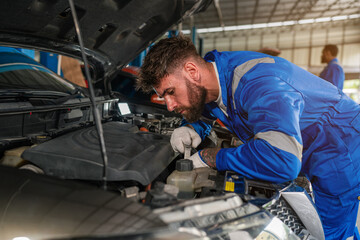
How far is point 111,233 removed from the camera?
1.80ft

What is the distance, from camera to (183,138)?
1.35 metres

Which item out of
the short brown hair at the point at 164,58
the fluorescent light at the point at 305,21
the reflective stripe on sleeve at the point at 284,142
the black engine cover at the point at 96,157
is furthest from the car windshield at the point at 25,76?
the fluorescent light at the point at 305,21

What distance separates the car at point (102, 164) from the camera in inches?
24.5

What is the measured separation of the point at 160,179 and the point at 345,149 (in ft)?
3.26

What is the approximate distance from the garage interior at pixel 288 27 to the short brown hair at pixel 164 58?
10.0 metres

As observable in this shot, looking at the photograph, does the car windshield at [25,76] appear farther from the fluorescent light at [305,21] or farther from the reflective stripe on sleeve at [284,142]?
the fluorescent light at [305,21]

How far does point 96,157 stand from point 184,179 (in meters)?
0.34

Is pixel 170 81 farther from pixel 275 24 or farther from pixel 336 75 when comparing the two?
pixel 275 24

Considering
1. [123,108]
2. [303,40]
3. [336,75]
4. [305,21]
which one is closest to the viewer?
[123,108]

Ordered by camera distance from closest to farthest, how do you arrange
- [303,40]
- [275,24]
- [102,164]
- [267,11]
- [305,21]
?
[102,164] → [267,11] → [305,21] → [275,24] → [303,40]

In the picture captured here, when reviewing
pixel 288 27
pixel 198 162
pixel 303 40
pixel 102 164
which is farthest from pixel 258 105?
pixel 303 40

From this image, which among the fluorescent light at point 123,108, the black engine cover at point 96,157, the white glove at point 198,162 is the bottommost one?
the white glove at point 198,162

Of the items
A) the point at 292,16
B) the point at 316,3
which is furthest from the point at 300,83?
the point at 292,16

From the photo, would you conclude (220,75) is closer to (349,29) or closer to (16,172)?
(16,172)
